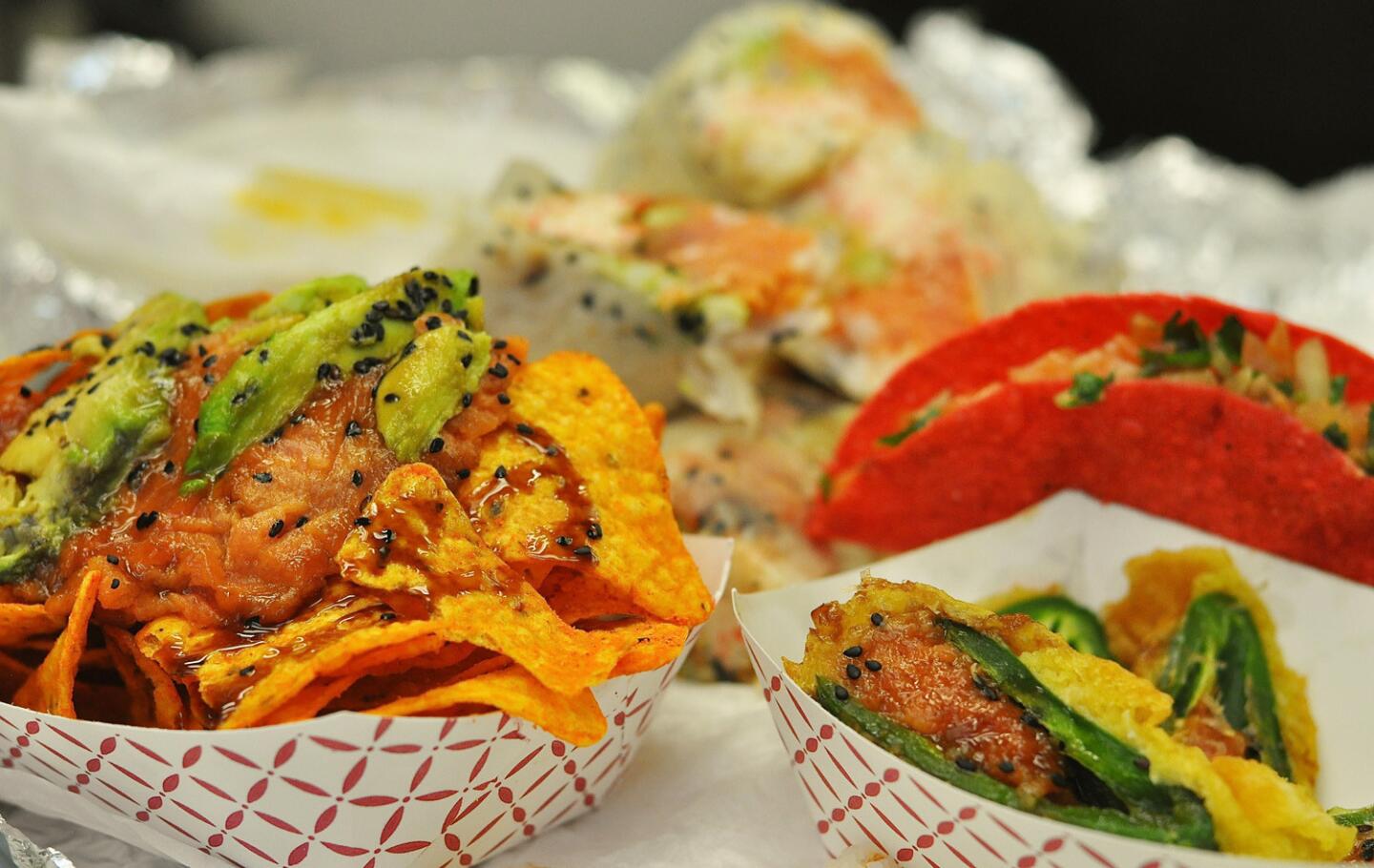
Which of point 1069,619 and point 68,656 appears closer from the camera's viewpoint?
point 68,656

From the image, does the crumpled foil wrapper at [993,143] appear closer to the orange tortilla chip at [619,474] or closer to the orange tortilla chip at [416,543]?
the orange tortilla chip at [619,474]

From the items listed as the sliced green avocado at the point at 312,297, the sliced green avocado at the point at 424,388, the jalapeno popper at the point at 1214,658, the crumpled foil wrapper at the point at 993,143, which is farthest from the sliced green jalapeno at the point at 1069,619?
the crumpled foil wrapper at the point at 993,143

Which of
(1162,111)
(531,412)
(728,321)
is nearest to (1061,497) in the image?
(728,321)

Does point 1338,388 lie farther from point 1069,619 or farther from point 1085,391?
point 1069,619

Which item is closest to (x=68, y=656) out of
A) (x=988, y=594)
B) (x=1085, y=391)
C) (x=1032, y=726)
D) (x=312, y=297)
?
(x=312, y=297)

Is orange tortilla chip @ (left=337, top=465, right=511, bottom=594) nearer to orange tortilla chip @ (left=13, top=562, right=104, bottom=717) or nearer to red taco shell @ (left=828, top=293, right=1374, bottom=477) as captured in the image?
orange tortilla chip @ (left=13, top=562, right=104, bottom=717)

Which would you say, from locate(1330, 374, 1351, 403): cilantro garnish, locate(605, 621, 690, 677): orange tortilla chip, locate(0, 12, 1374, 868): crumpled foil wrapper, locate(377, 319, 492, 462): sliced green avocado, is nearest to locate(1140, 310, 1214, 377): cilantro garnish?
locate(1330, 374, 1351, 403): cilantro garnish
